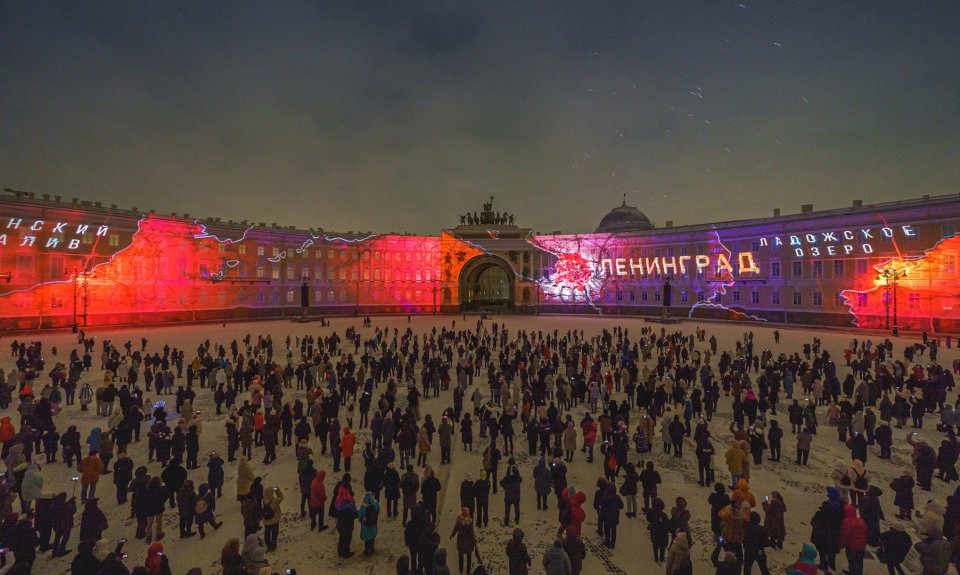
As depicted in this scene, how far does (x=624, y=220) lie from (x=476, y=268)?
2754cm

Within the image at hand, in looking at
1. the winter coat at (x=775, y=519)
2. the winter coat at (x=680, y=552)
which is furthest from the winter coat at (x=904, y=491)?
the winter coat at (x=680, y=552)

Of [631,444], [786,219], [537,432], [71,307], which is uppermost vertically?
[786,219]

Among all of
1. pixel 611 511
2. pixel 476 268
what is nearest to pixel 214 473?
pixel 611 511

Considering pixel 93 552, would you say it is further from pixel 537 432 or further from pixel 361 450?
pixel 537 432

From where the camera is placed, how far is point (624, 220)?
251 ft

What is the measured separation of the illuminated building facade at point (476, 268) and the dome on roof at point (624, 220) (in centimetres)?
102

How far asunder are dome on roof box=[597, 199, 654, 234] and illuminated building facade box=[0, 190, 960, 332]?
1.02 metres

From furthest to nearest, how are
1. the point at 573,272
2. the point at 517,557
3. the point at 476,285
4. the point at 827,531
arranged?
the point at 476,285 < the point at 573,272 < the point at 827,531 < the point at 517,557

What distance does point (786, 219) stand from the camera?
45.0 metres

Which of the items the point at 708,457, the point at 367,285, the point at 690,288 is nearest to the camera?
the point at 708,457

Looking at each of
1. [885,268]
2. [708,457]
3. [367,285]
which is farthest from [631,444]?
[367,285]

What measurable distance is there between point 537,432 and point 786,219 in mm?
46253

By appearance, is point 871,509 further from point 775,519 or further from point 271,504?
point 271,504

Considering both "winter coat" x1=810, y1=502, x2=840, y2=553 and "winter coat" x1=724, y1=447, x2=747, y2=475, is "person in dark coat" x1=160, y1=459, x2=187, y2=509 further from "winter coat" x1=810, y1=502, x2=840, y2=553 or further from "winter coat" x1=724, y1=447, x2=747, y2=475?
"winter coat" x1=810, y1=502, x2=840, y2=553
